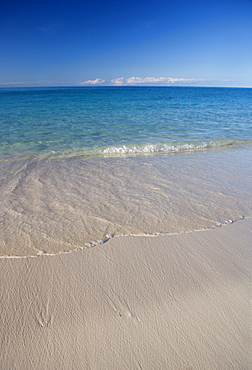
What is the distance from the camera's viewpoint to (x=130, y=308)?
7.09ft

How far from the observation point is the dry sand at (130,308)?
1788mm

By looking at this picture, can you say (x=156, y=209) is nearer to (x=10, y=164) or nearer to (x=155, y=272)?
(x=155, y=272)

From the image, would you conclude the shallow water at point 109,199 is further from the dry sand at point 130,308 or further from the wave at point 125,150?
the wave at point 125,150

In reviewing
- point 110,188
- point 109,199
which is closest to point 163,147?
point 110,188

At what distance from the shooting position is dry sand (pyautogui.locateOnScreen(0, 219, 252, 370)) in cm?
179

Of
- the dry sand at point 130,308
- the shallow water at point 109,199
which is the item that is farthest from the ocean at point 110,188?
the dry sand at point 130,308

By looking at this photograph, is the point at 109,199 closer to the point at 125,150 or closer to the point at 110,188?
the point at 110,188

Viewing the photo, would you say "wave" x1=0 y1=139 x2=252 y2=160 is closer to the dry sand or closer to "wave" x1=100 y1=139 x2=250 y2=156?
"wave" x1=100 y1=139 x2=250 y2=156

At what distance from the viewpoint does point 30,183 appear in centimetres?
512

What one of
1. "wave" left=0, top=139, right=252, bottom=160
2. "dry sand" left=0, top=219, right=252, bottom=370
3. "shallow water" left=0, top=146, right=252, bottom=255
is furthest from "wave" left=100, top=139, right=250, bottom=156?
"dry sand" left=0, top=219, right=252, bottom=370

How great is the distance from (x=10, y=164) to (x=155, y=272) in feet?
18.0

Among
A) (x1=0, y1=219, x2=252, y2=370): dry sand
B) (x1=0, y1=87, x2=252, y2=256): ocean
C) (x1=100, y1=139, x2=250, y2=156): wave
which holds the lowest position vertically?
(x1=100, y1=139, x2=250, y2=156): wave

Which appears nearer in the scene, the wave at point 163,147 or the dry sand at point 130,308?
the dry sand at point 130,308

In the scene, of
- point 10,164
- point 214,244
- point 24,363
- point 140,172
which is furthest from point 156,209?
point 10,164
